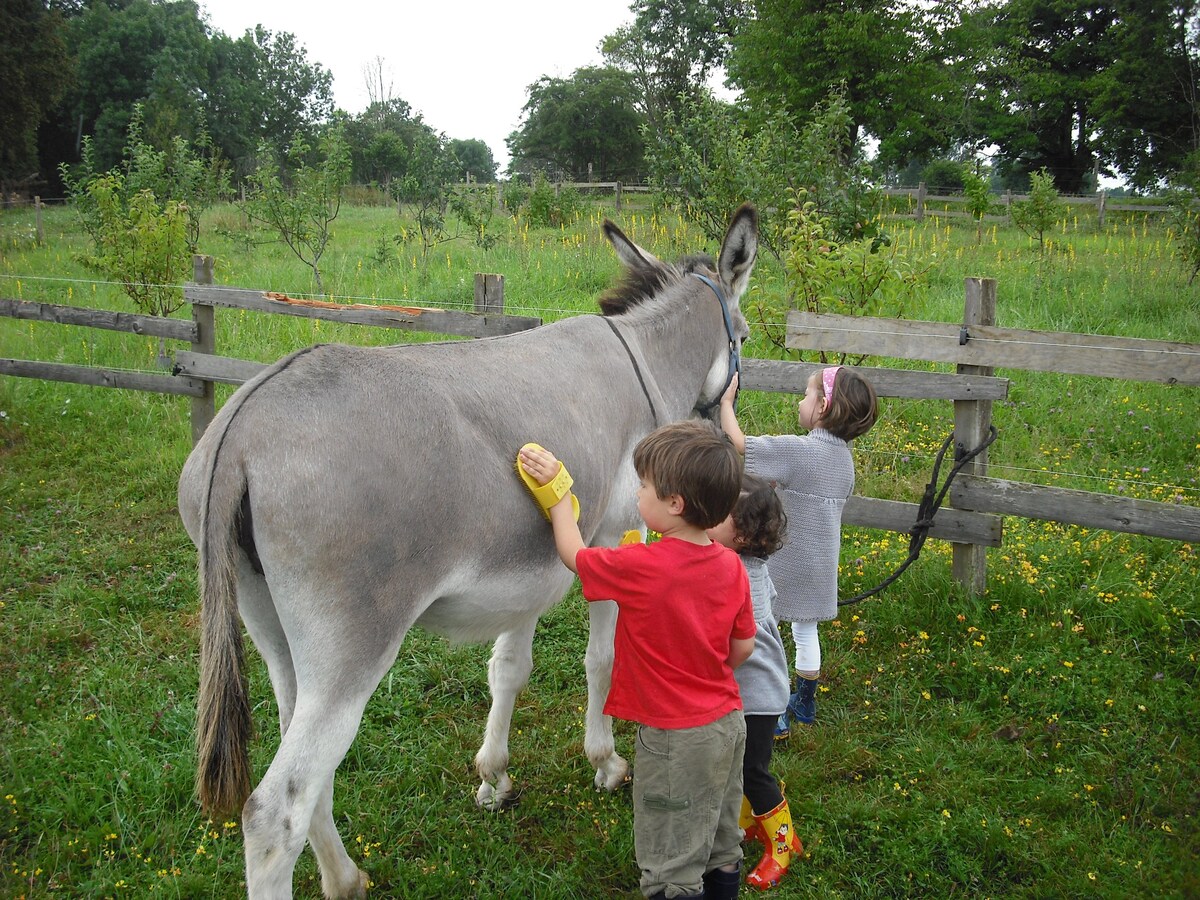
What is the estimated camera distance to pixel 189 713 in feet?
12.6

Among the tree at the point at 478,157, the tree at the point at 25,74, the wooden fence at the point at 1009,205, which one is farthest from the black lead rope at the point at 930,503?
the tree at the point at 478,157

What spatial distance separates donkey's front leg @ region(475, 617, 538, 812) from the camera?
3.43 metres

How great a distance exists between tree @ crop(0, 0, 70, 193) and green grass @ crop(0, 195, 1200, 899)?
31.8 metres

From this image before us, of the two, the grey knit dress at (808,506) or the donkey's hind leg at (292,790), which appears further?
the grey knit dress at (808,506)

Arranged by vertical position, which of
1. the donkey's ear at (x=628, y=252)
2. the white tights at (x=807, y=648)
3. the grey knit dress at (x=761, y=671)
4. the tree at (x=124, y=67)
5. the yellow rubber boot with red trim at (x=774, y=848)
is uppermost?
the tree at (x=124, y=67)

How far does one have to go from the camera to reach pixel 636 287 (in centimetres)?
401

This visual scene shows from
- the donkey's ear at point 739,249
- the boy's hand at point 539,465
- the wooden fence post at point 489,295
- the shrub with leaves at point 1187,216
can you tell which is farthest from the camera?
the shrub with leaves at point 1187,216

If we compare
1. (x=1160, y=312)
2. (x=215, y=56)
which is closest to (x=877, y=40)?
(x=1160, y=312)

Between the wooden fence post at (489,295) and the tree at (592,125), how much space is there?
1610 inches

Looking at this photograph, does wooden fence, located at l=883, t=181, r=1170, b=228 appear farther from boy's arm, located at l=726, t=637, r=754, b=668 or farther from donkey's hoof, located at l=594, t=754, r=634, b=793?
boy's arm, located at l=726, t=637, r=754, b=668

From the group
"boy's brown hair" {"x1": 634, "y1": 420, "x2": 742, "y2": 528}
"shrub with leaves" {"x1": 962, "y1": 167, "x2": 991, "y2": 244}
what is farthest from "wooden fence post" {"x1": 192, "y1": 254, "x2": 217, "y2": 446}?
"shrub with leaves" {"x1": 962, "y1": 167, "x2": 991, "y2": 244}

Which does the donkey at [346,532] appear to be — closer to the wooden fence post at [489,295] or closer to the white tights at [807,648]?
the white tights at [807,648]

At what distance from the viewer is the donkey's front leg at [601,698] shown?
3336mm

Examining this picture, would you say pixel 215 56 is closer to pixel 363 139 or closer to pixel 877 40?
pixel 363 139
